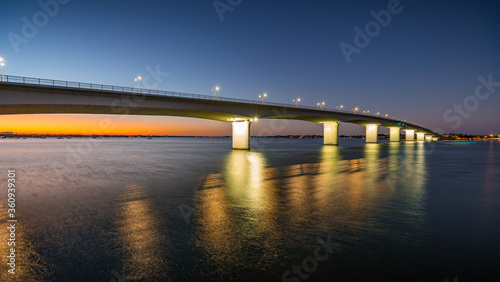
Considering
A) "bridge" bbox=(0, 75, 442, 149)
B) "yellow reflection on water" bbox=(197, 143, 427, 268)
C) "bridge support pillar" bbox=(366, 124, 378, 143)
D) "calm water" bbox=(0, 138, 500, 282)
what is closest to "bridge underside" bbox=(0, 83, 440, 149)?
"bridge" bbox=(0, 75, 442, 149)

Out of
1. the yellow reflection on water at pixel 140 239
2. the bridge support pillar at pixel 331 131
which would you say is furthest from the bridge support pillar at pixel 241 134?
the yellow reflection on water at pixel 140 239

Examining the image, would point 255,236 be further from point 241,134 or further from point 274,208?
point 241,134

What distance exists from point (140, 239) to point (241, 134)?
149 ft

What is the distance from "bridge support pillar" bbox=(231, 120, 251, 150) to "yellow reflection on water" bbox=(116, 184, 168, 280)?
1602 inches

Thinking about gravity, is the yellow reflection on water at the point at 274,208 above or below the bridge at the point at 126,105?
below

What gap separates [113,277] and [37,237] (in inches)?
118

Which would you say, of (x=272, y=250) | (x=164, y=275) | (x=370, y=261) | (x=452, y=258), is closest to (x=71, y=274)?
(x=164, y=275)

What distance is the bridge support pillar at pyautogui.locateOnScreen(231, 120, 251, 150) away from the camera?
5000 cm

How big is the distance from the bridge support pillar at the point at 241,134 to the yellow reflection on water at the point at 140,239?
1602 inches

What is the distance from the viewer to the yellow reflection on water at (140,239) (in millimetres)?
4363

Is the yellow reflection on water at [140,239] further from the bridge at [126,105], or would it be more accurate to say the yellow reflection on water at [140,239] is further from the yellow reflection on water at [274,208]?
the bridge at [126,105]

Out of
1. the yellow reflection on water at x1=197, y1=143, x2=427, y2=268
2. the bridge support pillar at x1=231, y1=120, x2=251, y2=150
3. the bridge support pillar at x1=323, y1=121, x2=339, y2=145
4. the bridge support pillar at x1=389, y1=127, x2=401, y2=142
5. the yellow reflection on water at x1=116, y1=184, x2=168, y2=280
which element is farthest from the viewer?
the bridge support pillar at x1=389, y1=127, x2=401, y2=142

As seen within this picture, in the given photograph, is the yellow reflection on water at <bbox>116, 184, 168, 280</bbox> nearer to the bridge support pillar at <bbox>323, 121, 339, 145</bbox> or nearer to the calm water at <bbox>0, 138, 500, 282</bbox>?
the calm water at <bbox>0, 138, 500, 282</bbox>

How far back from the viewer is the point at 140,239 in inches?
225
